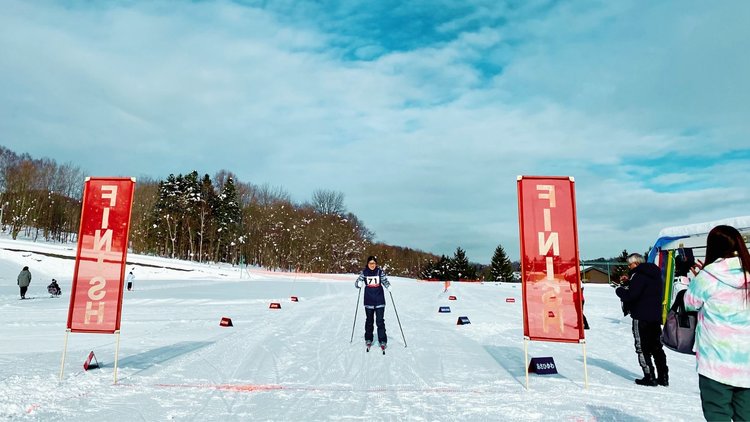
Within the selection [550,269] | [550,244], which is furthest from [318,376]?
[550,244]

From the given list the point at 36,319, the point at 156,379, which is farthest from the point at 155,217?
the point at 156,379

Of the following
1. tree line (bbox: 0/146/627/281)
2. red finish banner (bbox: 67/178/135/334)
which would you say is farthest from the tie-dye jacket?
tree line (bbox: 0/146/627/281)

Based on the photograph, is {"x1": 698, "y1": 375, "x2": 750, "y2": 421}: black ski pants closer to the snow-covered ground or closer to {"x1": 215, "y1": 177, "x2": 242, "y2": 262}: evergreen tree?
the snow-covered ground

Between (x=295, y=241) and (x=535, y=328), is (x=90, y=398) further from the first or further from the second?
(x=295, y=241)

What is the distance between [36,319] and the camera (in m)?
12.5

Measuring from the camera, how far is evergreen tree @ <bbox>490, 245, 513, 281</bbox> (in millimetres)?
64438

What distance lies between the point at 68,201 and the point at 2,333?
69348 mm

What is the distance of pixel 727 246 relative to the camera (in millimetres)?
2914

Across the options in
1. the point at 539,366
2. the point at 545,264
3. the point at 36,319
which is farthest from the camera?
the point at 36,319

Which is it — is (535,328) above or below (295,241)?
below

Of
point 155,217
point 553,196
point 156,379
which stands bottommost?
point 156,379

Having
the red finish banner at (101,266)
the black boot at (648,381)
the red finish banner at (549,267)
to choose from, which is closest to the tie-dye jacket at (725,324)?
the red finish banner at (549,267)

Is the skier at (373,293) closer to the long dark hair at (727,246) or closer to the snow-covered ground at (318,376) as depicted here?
the snow-covered ground at (318,376)

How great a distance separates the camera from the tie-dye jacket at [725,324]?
110 inches
